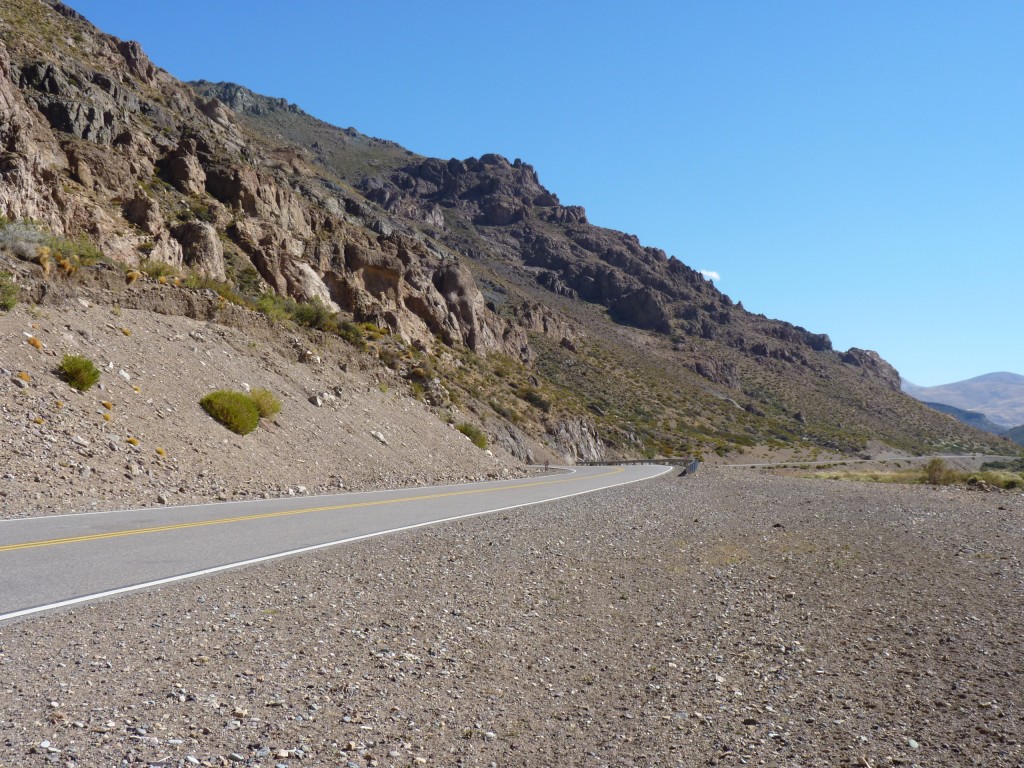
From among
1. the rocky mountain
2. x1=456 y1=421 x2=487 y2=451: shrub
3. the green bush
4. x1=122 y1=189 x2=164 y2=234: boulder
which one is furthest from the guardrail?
the green bush

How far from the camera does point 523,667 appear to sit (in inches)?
226

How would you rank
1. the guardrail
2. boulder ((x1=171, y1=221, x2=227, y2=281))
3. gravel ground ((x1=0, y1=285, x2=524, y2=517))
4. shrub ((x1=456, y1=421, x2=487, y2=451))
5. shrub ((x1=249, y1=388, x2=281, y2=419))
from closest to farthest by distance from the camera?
1. gravel ground ((x1=0, y1=285, x2=524, y2=517))
2. shrub ((x1=249, y1=388, x2=281, y2=419))
3. boulder ((x1=171, y1=221, x2=227, y2=281))
4. shrub ((x1=456, y1=421, x2=487, y2=451))
5. the guardrail

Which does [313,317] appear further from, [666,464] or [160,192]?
[666,464]

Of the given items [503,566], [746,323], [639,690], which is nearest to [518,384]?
[503,566]

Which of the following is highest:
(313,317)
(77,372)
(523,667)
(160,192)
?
(160,192)

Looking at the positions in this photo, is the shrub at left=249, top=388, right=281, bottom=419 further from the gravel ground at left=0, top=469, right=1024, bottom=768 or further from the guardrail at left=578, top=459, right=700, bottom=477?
the guardrail at left=578, top=459, right=700, bottom=477

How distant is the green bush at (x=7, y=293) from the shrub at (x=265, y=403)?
6883 mm

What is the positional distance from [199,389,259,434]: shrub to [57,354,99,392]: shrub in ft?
11.4

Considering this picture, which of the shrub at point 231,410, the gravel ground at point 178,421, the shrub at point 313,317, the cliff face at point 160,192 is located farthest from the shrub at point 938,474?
the shrub at point 231,410

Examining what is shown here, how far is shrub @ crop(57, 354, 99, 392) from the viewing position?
16797mm

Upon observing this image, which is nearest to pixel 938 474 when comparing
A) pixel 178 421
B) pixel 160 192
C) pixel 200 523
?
pixel 178 421

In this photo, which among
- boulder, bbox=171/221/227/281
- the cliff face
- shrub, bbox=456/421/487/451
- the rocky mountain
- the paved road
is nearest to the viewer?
the paved road

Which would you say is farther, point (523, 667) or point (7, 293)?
point (7, 293)

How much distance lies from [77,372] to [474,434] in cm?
2079
